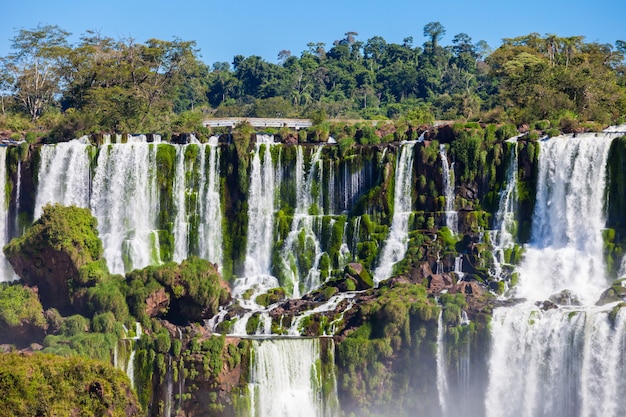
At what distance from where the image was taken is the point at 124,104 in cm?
8394

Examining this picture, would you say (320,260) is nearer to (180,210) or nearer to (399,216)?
(399,216)

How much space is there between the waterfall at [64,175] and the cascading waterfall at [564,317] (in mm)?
22176

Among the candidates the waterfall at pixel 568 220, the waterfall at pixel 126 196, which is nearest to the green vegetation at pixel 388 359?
the waterfall at pixel 568 220

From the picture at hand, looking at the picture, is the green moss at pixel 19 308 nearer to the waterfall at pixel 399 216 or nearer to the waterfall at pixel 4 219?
the waterfall at pixel 4 219

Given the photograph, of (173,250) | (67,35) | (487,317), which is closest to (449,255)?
(487,317)

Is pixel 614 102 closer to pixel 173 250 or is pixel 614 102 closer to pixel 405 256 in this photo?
pixel 405 256

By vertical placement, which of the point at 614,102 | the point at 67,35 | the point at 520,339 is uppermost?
the point at 67,35

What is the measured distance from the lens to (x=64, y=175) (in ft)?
240

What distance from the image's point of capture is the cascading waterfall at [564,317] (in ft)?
184

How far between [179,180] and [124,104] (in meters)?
13.6

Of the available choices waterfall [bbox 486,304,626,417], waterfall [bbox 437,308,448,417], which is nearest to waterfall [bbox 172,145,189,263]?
waterfall [bbox 437,308,448,417]

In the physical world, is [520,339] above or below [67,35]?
below

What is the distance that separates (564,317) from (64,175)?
27.5m

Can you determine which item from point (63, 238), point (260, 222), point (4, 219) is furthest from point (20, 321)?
point (260, 222)
